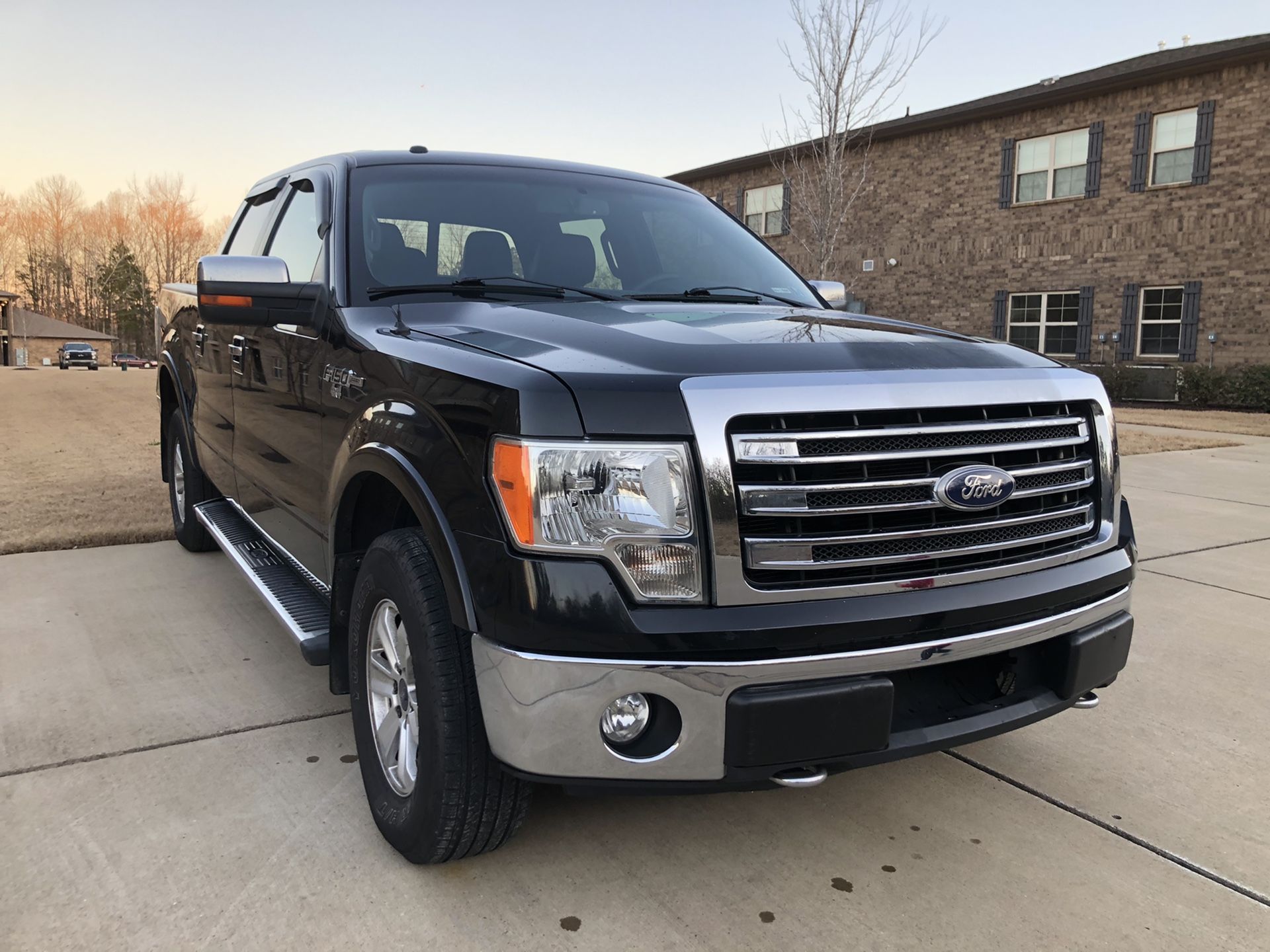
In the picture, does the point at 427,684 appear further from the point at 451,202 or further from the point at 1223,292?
the point at 1223,292

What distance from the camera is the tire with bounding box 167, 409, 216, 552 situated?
16.9 feet

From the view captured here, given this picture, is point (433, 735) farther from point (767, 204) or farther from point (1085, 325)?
point (767, 204)

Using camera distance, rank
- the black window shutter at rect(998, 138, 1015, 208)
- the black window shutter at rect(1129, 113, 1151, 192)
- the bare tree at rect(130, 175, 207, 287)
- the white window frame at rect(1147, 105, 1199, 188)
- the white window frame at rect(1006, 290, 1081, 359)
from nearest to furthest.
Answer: the white window frame at rect(1147, 105, 1199, 188) < the black window shutter at rect(1129, 113, 1151, 192) < the white window frame at rect(1006, 290, 1081, 359) < the black window shutter at rect(998, 138, 1015, 208) < the bare tree at rect(130, 175, 207, 287)

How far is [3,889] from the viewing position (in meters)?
2.26

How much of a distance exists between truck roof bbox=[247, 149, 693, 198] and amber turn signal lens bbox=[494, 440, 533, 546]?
188cm

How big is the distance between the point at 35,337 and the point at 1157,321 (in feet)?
276

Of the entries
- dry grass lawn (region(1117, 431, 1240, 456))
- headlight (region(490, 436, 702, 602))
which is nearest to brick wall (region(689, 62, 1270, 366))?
dry grass lawn (region(1117, 431, 1240, 456))

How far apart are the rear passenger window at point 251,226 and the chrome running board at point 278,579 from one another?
120 cm

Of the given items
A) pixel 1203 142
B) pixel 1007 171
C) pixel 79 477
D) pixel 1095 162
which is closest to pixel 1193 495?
pixel 79 477

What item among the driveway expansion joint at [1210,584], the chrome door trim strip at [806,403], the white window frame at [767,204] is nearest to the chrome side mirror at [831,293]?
the chrome door trim strip at [806,403]

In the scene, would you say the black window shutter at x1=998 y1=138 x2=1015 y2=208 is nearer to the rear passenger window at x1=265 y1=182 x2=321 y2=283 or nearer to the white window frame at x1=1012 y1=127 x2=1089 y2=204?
the white window frame at x1=1012 y1=127 x2=1089 y2=204

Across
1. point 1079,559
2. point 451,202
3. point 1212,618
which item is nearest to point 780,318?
point 1079,559

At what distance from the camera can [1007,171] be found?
21.2 metres

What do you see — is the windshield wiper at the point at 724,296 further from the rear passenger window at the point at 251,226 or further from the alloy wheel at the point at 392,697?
the rear passenger window at the point at 251,226
